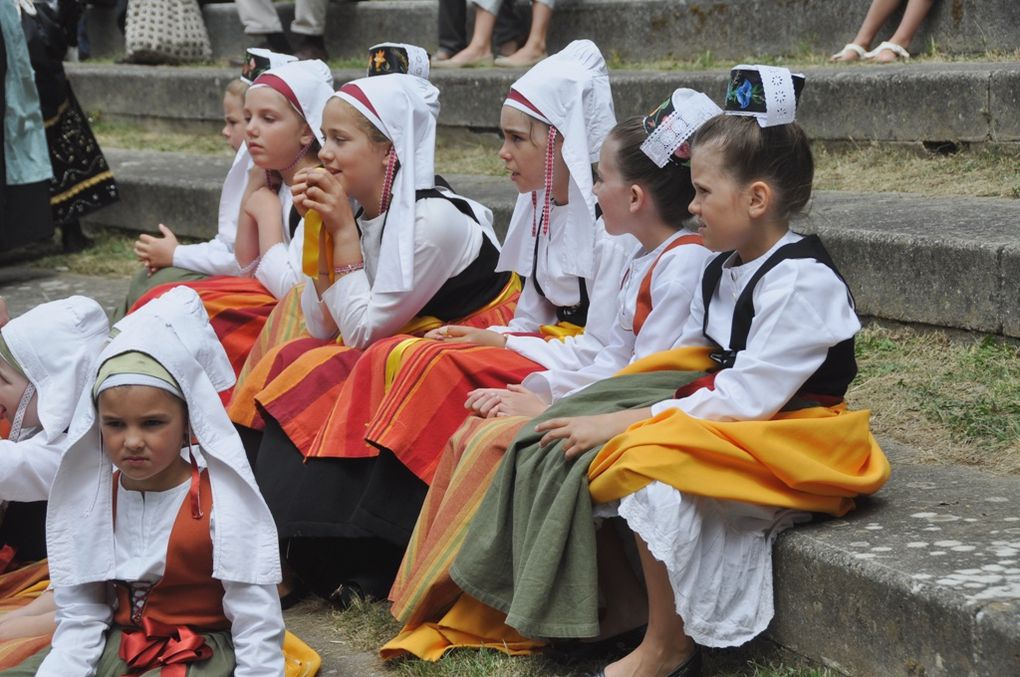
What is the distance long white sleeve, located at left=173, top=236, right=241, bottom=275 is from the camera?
16.7ft

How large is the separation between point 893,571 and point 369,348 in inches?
63.7

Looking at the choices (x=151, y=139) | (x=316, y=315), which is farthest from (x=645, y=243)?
(x=151, y=139)

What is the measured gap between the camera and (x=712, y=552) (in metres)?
2.89

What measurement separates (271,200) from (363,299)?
1061 millimetres

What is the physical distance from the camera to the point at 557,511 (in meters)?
2.99

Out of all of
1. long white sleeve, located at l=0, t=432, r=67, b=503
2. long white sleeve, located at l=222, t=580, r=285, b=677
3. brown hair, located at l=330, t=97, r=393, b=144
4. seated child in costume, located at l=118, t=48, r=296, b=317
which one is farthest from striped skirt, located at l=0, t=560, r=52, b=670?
seated child in costume, located at l=118, t=48, r=296, b=317

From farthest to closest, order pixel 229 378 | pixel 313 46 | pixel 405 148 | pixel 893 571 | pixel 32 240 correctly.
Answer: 1. pixel 313 46
2. pixel 32 240
3. pixel 405 148
4. pixel 229 378
5. pixel 893 571

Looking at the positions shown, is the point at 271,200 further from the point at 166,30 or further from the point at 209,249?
the point at 166,30

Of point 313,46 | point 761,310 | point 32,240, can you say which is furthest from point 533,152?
point 313,46

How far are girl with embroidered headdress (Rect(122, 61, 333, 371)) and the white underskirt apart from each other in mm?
2030

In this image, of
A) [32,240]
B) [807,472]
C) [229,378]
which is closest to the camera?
[807,472]

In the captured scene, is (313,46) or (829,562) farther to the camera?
(313,46)

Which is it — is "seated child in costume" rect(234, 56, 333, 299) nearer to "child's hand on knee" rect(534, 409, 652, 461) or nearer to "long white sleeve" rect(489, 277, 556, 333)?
"long white sleeve" rect(489, 277, 556, 333)

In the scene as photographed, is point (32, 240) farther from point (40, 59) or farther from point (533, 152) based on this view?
point (533, 152)
